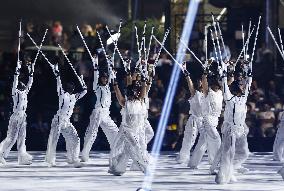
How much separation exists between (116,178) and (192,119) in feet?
11.1

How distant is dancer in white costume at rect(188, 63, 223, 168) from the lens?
2181cm

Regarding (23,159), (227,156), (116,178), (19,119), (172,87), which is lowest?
(116,178)

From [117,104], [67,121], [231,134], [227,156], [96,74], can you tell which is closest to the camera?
[227,156]

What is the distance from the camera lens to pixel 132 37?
33.0m

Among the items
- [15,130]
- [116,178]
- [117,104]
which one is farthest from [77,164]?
[117,104]

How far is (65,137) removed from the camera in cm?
2306

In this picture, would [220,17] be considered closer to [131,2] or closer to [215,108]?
[131,2]

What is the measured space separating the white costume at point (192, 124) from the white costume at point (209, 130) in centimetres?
39

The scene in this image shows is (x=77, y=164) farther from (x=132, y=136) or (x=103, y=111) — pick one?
(x=132, y=136)

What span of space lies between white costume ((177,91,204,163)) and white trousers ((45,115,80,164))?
2.24 m

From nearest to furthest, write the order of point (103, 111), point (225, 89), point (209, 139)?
1. point (225, 89)
2. point (209, 139)
3. point (103, 111)

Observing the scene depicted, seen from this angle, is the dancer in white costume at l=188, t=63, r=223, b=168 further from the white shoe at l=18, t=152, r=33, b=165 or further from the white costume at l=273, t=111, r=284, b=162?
the white shoe at l=18, t=152, r=33, b=165

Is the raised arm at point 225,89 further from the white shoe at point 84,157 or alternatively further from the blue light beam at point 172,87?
the white shoe at point 84,157

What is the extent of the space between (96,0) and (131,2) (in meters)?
1.05
